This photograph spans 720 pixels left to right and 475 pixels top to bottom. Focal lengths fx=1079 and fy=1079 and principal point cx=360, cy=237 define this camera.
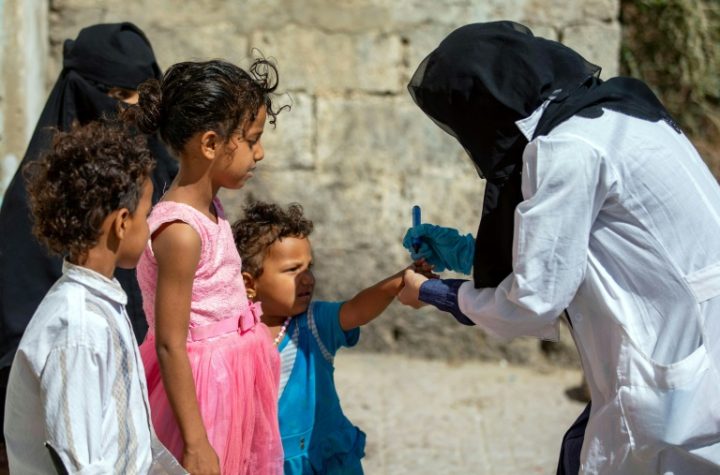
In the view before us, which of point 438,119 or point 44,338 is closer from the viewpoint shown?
point 44,338

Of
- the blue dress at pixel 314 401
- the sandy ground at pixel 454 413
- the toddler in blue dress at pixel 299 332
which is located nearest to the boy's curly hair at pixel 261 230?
the toddler in blue dress at pixel 299 332

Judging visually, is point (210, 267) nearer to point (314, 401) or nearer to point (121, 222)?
point (121, 222)

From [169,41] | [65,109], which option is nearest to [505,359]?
[169,41]

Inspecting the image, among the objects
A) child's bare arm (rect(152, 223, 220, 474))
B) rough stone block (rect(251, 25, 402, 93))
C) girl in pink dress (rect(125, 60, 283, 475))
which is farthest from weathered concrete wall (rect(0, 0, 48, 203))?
child's bare arm (rect(152, 223, 220, 474))

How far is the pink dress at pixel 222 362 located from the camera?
260cm

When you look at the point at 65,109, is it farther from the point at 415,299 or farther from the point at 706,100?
the point at 706,100

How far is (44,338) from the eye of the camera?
2.05 metres

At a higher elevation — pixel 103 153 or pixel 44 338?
pixel 103 153

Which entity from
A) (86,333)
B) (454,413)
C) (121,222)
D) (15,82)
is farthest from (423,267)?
(15,82)

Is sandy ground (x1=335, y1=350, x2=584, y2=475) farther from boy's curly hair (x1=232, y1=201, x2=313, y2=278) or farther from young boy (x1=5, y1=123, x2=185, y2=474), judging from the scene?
young boy (x1=5, y1=123, x2=185, y2=474)

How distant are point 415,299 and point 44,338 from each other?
0.96 meters

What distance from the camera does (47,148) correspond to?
3.42 m

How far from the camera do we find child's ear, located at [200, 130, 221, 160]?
8.46 feet

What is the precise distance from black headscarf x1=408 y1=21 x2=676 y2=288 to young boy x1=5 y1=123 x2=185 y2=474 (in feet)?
2.32
